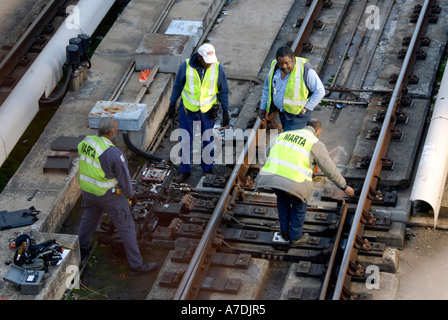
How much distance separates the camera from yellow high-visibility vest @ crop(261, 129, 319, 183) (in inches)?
420

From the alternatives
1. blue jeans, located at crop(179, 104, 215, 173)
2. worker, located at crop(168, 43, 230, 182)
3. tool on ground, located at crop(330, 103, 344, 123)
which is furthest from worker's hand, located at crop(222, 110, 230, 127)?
tool on ground, located at crop(330, 103, 344, 123)

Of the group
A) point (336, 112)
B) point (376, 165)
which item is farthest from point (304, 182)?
point (336, 112)

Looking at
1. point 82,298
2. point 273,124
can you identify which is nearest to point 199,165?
point 273,124

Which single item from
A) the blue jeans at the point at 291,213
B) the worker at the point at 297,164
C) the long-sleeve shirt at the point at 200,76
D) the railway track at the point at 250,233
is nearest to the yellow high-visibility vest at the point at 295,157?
the worker at the point at 297,164

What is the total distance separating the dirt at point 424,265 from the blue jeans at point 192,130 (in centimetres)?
286

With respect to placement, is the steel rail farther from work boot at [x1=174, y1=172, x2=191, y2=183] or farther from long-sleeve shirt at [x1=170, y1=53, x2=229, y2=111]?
work boot at [x1=174, y1=172, x2=191, y2=183]

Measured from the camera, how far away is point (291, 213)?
438 inches

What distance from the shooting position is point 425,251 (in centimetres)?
1155

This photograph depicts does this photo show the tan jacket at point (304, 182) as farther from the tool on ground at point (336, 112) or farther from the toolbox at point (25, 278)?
the tool on ground at point (336, 112)

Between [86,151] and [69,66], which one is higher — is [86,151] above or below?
above

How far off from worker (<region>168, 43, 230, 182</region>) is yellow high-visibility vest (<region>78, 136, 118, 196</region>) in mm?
2114

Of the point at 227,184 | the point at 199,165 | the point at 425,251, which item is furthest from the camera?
the point at 199,165
